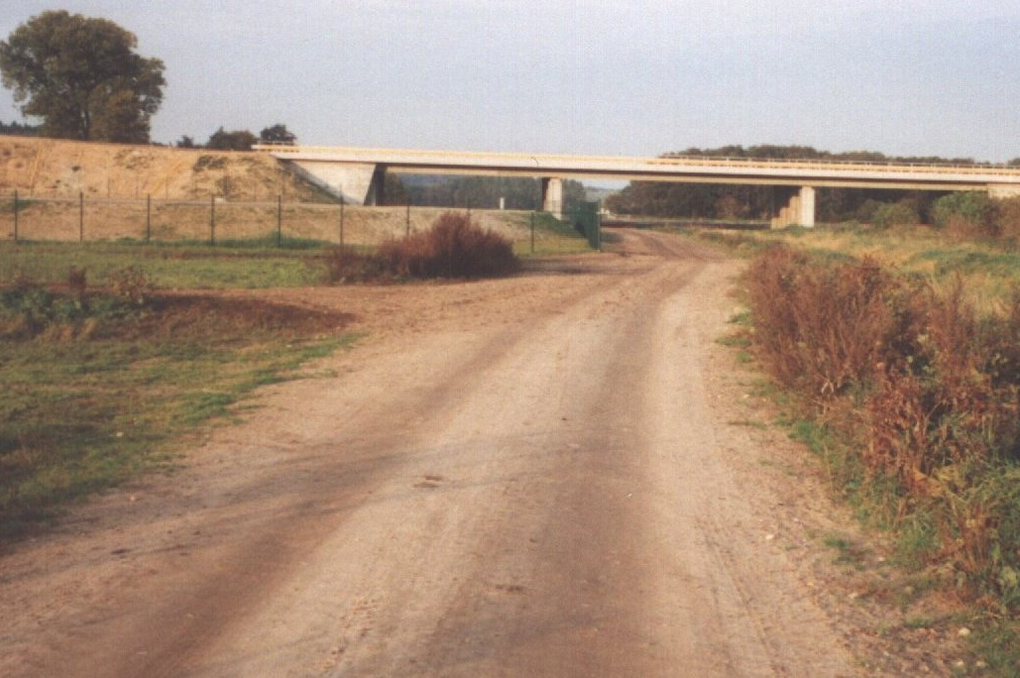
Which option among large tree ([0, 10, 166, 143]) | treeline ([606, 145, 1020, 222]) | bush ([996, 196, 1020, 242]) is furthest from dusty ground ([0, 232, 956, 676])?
treeline ([606, 145, 1020, 222])

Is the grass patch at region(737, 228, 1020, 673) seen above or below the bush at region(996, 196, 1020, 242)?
below

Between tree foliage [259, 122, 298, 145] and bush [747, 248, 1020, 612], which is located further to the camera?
tree foliage [259, 122, 298, 145]

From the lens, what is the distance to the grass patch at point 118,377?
32.3ft

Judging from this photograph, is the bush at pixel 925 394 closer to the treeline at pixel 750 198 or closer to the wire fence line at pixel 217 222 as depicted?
the wire fence line at pixel 217 222

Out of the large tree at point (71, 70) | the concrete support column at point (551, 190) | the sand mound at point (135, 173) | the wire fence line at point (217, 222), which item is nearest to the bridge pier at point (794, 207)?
the concrete support column at point (551, 190)

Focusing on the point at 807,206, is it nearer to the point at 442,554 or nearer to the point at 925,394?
the point at 925,394

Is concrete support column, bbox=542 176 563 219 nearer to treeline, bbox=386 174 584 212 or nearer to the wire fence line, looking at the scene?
treeline, bbox=386 174 584 212

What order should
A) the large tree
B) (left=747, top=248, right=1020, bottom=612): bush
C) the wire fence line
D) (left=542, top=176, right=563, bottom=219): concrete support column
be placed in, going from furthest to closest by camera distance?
the large tree, (left=542, top=176, right=563, bottom=219): concrete support column, the wire fence line, (left=747, top=248, right=1020, bottom=612): bush

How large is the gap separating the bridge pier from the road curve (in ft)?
250

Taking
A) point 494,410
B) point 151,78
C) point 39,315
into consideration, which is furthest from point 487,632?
point 151,78

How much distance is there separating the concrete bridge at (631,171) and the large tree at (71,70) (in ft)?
62.0

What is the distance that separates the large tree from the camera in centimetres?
9306

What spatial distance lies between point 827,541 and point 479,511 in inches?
102

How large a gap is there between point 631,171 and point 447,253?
56.2 meters
